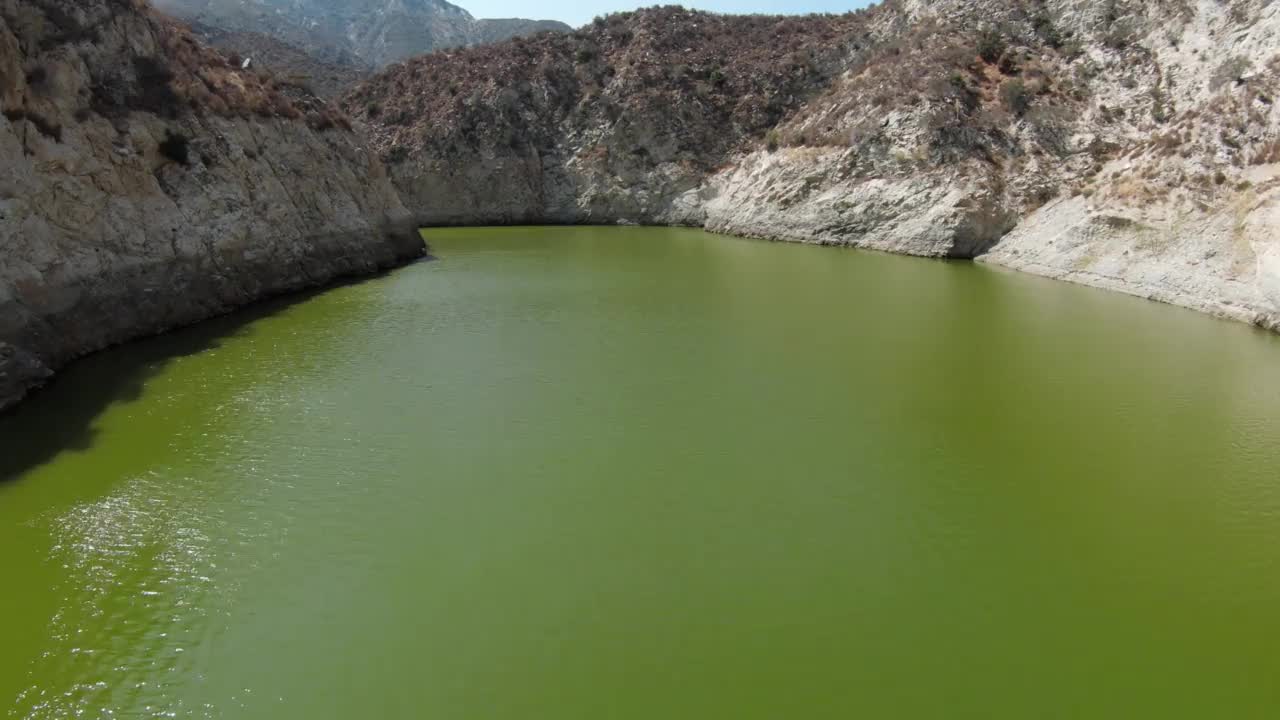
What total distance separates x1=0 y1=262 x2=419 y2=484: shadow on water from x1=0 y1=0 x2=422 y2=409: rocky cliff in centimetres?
36

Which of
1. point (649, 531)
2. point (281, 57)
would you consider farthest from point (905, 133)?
point (281, 57)

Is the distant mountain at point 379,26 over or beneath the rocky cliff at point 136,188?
over

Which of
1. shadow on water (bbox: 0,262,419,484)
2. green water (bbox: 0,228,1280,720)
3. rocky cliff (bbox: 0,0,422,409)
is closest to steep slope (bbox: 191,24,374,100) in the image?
rocky cliff (bbox: 0,0,422,409)

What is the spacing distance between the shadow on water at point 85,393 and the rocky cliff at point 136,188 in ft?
1.16

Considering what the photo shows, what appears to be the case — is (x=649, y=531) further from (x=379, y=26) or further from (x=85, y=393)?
(x=379, y=26)

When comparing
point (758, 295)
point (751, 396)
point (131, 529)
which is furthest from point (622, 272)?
point (131, 529)

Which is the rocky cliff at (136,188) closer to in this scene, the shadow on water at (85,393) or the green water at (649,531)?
the shadow on water at (85,393)

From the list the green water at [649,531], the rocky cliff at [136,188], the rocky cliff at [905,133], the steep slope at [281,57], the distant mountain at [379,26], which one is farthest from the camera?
the distant mountain at [379,26]

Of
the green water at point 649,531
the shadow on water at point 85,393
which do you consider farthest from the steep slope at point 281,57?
the green water at point 649,531

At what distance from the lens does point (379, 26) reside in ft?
486

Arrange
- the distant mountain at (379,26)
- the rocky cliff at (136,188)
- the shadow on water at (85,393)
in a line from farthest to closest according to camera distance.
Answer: the distant mountain at (379,26) → the rocky cliff at (136,188) → the shadow on water at (85,393)

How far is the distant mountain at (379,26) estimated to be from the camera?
123769 mm

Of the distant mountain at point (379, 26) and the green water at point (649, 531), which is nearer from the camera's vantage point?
the green water at point (649, 531)

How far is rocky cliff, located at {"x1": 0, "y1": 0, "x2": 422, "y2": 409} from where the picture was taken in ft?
49.0
